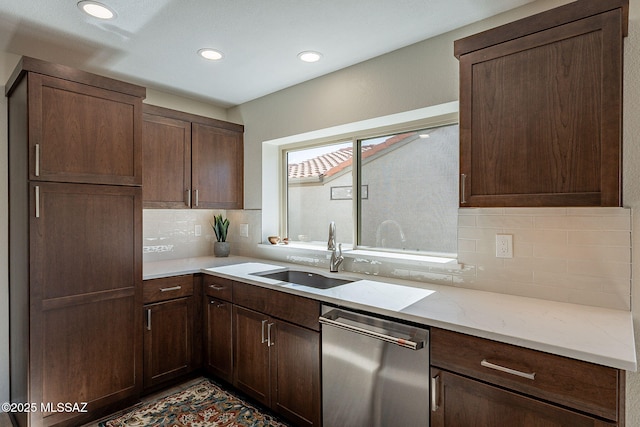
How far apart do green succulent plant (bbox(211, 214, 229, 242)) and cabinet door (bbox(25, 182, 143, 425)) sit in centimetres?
116

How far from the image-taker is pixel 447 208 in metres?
2.38

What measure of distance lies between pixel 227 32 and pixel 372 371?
2068 mm

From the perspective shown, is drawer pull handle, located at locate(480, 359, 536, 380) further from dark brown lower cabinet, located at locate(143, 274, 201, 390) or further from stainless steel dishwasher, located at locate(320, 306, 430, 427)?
dark brown lower cabinet, located at locate(143, 274, 201, 390)

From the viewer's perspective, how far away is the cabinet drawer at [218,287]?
259 cm

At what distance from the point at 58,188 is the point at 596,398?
9.03 ft

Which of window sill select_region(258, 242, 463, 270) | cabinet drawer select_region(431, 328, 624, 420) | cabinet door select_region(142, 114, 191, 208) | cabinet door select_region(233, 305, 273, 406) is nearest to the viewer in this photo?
cabinet drawer select_region(431, 328, 624, 420)

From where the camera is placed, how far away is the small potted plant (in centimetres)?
350

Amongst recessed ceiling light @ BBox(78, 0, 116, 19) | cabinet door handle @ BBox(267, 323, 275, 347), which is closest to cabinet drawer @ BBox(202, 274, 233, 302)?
cabinet door handle @ BBox(267, 323, 275, 347)

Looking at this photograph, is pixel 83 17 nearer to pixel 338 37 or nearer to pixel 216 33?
pixel 216 33

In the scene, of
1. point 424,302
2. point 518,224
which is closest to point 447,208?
point 518,224

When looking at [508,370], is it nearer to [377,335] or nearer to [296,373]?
[377,335]

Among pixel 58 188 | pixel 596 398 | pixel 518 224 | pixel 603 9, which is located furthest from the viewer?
pixel 58 188

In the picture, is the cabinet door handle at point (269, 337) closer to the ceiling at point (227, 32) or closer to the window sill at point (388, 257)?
the window sill at point (388, 257)

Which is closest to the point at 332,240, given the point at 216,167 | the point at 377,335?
the point at 377,335
